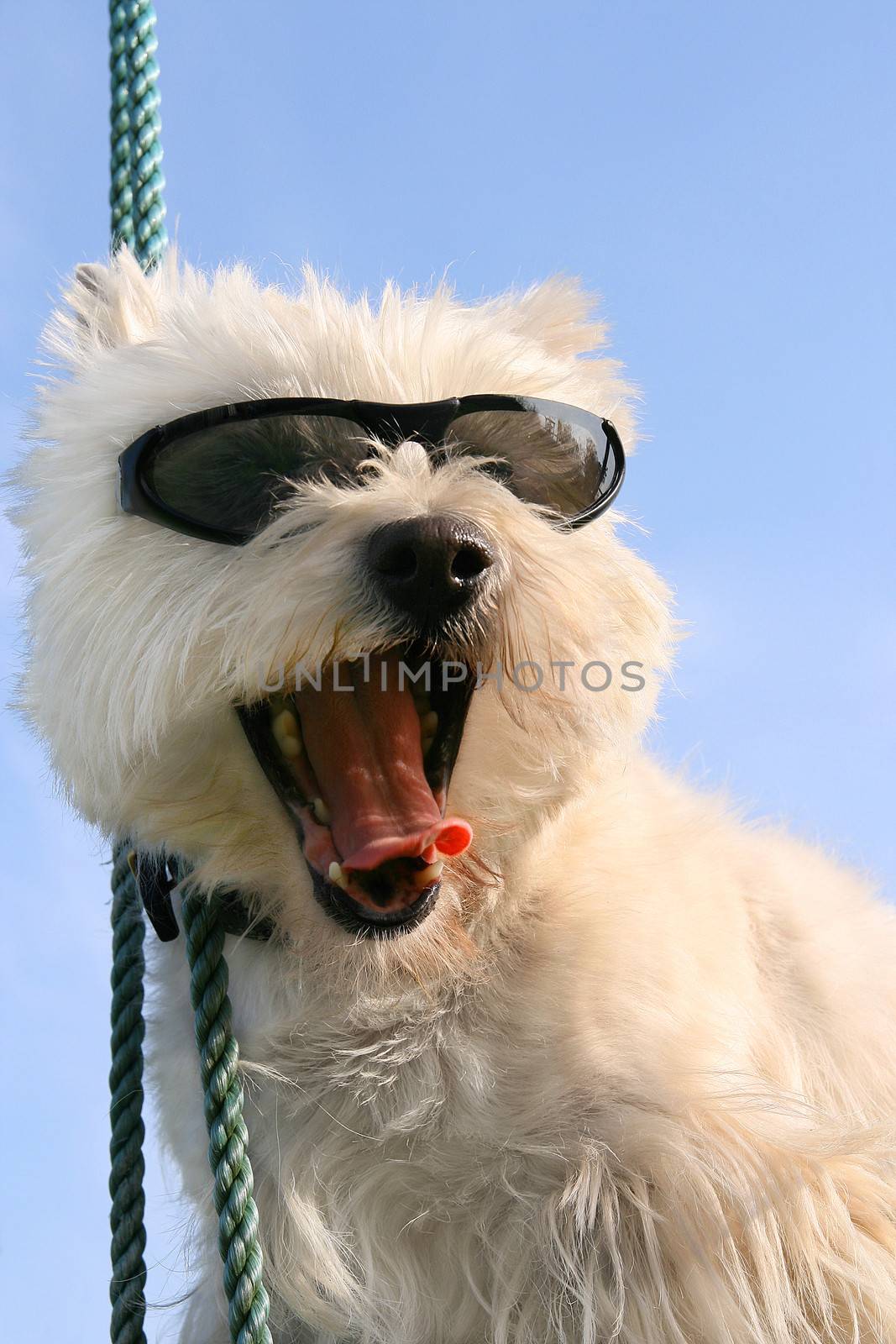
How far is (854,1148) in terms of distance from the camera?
2.49m

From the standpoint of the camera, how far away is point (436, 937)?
249 cm

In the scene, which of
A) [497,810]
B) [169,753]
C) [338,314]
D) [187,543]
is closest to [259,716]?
[169,753]

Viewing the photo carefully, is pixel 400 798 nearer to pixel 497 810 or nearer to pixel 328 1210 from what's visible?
pixel 497 810

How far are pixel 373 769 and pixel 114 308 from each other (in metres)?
1.43

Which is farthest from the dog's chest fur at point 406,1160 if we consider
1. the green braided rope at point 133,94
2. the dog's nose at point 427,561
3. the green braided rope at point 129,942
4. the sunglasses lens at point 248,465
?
the green braided rope at point 133,94

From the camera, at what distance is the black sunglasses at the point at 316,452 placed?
2434 millimetres

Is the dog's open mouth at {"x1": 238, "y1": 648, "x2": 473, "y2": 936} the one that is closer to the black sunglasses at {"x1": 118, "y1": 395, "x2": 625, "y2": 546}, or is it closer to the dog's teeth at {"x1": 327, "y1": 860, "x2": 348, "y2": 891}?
the dog's teeth at {"x1": 327, "y1": 860, "x2": 348, "y2": 891}

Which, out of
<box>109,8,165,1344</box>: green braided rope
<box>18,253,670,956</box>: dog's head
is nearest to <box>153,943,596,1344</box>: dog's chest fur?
<box>18,253,670,956</box>: dog's head

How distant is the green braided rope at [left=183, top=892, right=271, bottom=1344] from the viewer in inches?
86.0

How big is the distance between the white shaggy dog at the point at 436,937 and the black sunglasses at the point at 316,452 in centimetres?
5

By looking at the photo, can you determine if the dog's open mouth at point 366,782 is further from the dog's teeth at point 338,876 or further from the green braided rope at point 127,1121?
the green braided rope at point 127,1121

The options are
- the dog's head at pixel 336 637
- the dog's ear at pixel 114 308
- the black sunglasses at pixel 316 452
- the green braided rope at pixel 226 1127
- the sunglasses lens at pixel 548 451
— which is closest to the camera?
the green braided rope at pixel 226 1127

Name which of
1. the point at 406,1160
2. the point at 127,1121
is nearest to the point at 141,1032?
the point at 127,1121

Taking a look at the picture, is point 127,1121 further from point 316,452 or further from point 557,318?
point 557,318
